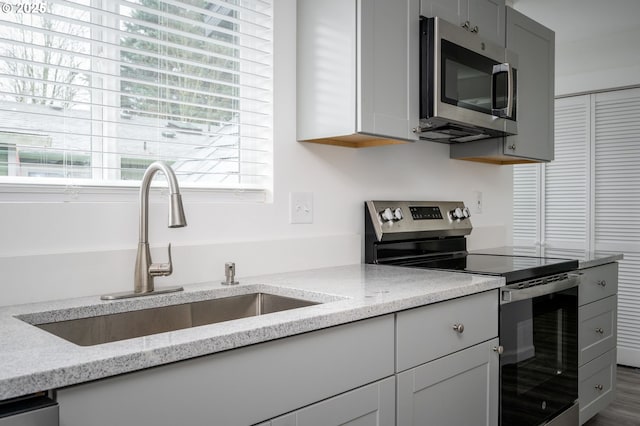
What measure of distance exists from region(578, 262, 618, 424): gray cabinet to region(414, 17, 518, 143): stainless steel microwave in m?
0.85

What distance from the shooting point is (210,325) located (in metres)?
1.08

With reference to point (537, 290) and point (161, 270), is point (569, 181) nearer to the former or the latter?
point (537, 290)

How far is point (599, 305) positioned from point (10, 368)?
102 inches

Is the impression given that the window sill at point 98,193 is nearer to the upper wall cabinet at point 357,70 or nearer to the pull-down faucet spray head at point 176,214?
the pull-down faucet spray head at point 176,214

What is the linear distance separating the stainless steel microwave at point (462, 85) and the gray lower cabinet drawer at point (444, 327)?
2.36 feet

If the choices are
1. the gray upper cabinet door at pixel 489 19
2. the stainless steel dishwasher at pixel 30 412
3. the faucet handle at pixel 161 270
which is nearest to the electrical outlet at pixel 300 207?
the faucet handle at pixel 161 270

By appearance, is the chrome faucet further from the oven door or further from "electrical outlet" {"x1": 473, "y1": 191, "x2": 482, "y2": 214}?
"electrical outlet" {"x1": 473, "y1": 191, "x2": 482, "y2": 214}

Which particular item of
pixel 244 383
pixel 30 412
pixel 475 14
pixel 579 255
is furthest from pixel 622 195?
pixel 30 412

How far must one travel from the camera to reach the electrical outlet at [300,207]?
197 centimetres

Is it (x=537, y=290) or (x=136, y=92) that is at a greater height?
(x=136, y=92)

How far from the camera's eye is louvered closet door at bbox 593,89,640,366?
3664mm

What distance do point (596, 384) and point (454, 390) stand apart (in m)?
1.42

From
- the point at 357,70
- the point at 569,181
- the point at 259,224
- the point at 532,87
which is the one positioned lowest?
the point at 259,224

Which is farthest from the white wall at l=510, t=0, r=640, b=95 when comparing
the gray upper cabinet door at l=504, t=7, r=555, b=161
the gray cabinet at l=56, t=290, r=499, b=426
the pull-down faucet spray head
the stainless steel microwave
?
the pull-down faucet spray head
